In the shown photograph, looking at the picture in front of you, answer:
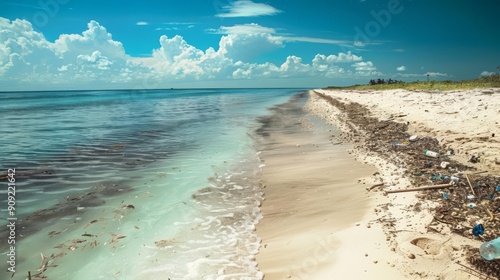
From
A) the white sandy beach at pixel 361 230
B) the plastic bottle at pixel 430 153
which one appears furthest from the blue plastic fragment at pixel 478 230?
the plastic bottle at pixel 430 153

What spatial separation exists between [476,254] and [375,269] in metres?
1.19

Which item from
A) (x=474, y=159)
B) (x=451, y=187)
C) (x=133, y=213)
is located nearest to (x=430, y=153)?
(x=474, y=159)

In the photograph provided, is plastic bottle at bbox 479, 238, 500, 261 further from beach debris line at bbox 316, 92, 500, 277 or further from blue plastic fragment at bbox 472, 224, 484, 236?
blue plastic fragment at bbox 472, 224, 484, 236

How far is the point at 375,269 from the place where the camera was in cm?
335

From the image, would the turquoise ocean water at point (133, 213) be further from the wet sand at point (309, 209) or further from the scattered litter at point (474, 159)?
the scattered litter at point (474, 159)

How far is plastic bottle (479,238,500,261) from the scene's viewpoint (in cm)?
311

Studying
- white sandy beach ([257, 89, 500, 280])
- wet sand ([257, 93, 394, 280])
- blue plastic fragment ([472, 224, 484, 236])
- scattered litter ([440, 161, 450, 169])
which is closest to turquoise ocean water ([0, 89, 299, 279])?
wet sand ([257, 93, 394, 280])

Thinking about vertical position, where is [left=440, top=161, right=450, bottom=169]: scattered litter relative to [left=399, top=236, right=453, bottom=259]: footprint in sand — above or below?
above

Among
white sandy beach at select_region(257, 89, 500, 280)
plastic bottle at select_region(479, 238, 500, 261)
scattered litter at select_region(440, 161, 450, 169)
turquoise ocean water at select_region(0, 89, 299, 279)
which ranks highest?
scattered litter at select_region(440, 161, 450, 169)

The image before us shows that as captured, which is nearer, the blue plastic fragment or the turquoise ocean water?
the blue plastic fragment

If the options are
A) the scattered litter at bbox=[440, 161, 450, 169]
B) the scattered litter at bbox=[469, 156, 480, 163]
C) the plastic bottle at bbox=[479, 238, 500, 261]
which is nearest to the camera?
the plastic bottle at bbox=[479, 238, 500, 261]

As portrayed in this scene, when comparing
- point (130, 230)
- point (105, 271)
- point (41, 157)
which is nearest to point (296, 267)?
point (105, 271)

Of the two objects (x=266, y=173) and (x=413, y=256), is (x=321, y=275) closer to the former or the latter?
(x=413, y=256)

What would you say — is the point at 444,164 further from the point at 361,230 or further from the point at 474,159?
the point at 361,230
